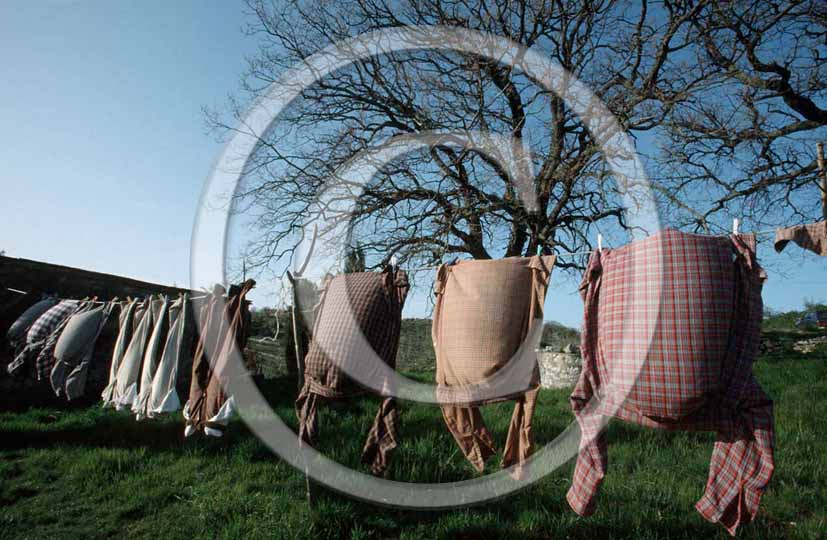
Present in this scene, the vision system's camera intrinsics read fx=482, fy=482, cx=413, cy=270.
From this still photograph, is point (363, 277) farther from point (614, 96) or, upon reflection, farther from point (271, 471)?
point (614, 96)

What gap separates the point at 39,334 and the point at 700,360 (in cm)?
507

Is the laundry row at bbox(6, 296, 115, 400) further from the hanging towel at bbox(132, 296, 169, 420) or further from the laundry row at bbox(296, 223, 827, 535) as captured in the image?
the laundry row at bbox(296, 223, 827, 535)

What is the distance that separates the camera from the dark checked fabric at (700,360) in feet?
5.42

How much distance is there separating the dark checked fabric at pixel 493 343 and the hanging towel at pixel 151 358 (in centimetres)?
223

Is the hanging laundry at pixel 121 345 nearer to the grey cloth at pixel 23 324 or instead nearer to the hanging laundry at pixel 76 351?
the hanging laundry at pixel 76 351

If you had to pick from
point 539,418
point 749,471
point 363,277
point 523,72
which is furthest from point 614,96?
point 749,471

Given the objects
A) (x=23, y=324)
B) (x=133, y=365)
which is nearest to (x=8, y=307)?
(x=23, y=324)

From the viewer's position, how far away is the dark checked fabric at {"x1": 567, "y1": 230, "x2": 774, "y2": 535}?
1653 mm

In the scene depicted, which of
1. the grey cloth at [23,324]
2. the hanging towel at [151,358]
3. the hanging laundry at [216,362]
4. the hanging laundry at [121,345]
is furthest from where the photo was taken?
the grey cloth at [23,324]

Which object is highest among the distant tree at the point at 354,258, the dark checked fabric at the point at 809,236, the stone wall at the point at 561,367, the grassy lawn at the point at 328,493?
the distant tree at the point at 354,258

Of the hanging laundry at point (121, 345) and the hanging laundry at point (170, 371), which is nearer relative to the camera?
the hanging laundry at point (170, 371)

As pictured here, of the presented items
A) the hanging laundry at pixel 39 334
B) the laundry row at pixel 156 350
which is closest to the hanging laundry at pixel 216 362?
the laundry row at pixel 156 350

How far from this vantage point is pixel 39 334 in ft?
14.1

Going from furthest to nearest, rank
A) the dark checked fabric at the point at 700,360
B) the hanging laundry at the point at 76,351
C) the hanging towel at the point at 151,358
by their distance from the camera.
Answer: the hanging laundry at the point at 76,351, the hanging towel at the point at 151,358, the dark checked fabric at the point at 700,360
